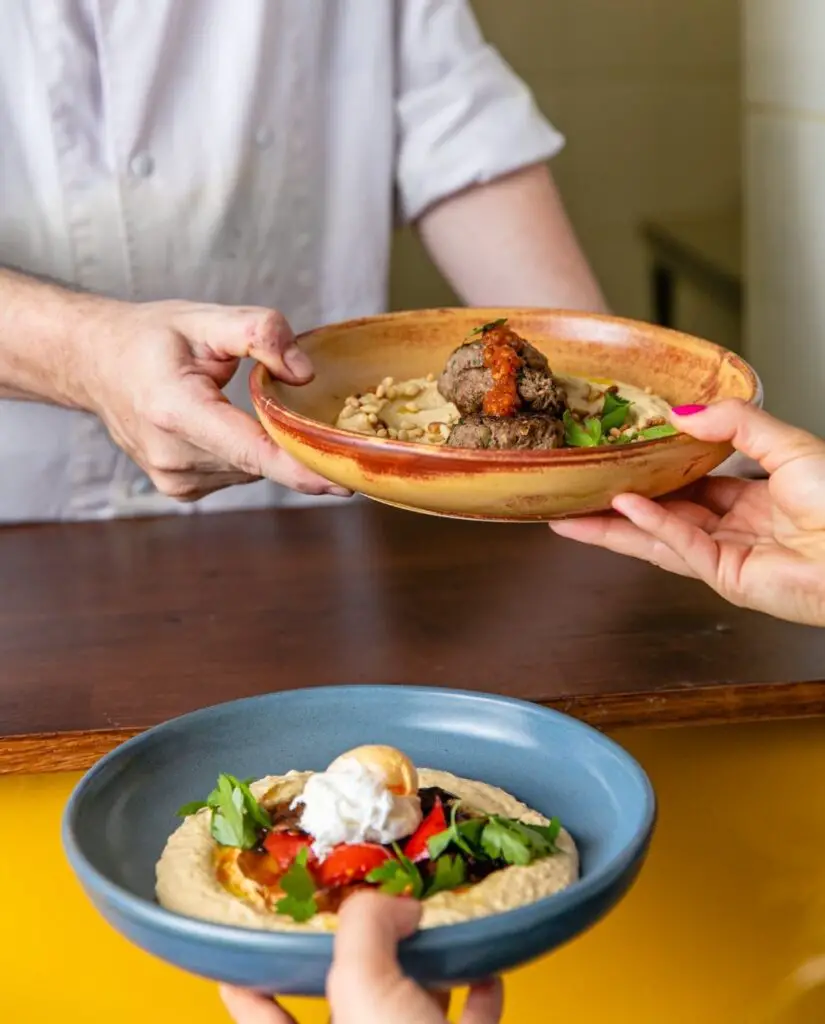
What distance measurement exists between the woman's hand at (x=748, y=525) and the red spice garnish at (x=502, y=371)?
0.41ft

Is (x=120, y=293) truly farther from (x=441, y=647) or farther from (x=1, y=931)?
(x=1, y=931)

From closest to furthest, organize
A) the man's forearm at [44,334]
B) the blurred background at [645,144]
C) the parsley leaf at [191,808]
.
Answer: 1. the parsley leaf at [191,808]
2. the man's forearm at [44,334]
3. the blurred background at [645,144]

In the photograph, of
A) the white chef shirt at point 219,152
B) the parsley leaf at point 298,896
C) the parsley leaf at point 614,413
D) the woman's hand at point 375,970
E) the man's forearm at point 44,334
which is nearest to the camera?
the woman's hand at point 375,970

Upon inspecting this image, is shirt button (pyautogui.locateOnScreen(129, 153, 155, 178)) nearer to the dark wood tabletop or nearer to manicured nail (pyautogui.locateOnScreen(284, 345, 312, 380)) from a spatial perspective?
the dark wood tabletop

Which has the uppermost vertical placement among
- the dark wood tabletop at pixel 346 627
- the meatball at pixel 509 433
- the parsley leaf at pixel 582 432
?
the meatball at pixel 509 433

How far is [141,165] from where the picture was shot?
1.82m

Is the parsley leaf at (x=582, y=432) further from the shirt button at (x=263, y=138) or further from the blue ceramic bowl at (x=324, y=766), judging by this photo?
the shirt button at (x=263, y=138)

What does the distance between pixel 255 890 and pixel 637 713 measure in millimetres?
483

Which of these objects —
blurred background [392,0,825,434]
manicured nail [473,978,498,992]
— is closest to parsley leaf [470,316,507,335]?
manicured nail [473,978,498,992]

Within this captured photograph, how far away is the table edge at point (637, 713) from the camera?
3.80 ft

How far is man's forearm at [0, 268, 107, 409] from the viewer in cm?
157

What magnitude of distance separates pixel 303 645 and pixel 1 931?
1.26ft

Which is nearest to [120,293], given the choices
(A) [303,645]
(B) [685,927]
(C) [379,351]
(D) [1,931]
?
(C) [379,351]

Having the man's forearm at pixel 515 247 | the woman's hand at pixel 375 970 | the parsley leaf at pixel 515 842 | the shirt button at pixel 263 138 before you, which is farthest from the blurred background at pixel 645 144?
the woman's hand at pixel 375 970
